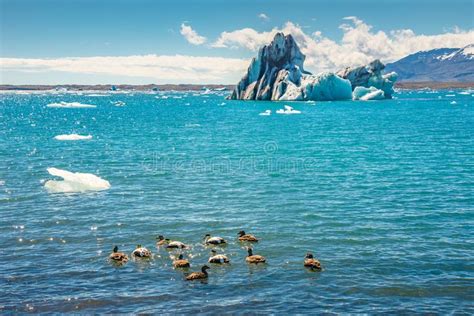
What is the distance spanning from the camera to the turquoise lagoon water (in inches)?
752

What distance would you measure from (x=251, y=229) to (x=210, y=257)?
16.4 feet

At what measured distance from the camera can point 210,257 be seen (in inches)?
909

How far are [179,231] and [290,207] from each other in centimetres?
800

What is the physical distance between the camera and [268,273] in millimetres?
21406

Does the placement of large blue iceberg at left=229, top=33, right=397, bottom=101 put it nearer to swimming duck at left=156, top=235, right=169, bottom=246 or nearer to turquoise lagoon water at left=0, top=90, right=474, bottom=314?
turquoise lagoon water at left=0, top=90, right=474, bottom=314

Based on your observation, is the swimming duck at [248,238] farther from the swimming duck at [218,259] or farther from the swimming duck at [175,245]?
the swimming duck at [175,245]

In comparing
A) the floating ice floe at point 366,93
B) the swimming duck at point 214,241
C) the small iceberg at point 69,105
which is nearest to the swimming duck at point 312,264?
the swimming duck at point 214,241

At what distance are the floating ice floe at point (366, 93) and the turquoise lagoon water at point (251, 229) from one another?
133m

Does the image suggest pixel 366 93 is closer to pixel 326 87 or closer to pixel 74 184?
pixel 326 87

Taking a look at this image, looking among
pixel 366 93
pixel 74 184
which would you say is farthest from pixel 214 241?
pixel 366 93

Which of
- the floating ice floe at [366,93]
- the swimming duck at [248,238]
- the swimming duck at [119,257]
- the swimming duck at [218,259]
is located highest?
the floating ice floe at [366,93]

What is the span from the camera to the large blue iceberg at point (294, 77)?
172275 mm

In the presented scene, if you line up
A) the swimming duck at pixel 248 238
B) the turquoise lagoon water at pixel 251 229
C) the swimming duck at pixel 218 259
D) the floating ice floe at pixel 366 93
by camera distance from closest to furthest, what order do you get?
1. the turquoise lagoon water at pixel 251 229
2. the swimming duck at pixel 218 259
3. the swimming duck at pixel 248 238
4. the floating ice floe at pixel 366 93

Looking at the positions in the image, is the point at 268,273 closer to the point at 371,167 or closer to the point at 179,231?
the point at 179,231
